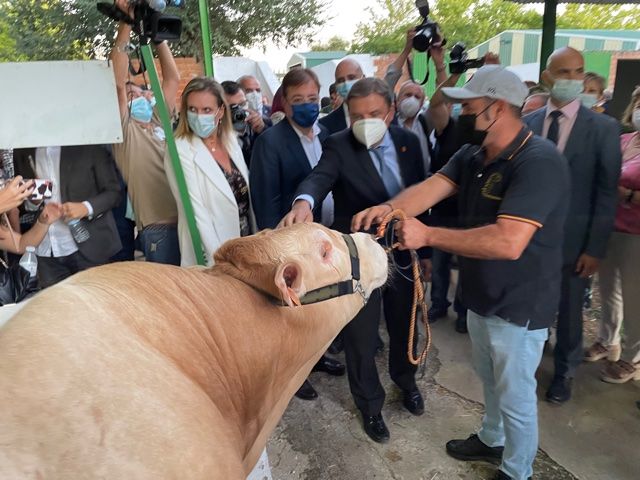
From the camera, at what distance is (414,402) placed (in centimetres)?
333

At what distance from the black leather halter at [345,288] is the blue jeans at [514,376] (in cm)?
73

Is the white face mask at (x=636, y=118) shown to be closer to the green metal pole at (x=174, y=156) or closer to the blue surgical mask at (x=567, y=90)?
the blue surgical mask at (x=567, y=90)

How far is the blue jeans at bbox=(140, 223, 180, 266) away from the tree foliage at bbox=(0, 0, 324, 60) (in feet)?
15.6

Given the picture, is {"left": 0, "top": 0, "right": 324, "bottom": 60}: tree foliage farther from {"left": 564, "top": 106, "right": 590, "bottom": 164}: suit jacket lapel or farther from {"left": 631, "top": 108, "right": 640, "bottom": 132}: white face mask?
{"left": 631, "top": 108, "right": 640, "bottom": 132}: white face mask

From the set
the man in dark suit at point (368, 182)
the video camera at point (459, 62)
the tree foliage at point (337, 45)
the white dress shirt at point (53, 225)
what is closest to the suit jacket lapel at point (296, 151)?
the man in dark suit at point (368, 182)

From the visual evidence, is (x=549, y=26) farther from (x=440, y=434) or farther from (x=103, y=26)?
(x=103, y=26)

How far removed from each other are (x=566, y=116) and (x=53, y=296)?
3.12 metres

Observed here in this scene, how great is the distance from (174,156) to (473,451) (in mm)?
2376

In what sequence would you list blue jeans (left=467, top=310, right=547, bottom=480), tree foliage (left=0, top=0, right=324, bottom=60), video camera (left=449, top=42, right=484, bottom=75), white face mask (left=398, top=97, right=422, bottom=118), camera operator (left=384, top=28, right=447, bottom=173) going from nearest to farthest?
1. blue jeans (left=467, top=310, right=547, bottom=480)
2. camera operator (left=384, top=28, right=447, bottom=173)
3. video camera (left=449, top=42, right=484, bottom=75)
4. white face mask (left=398, top=97, right=422, bottom=118)
5. tree foliage (left=0, top=0, right=324, bottom=60)

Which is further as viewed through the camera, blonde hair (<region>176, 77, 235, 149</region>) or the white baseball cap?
blonde hair (<region>176, 77, 235, 149</region>)

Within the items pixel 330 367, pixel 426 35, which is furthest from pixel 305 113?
pixel 330 367

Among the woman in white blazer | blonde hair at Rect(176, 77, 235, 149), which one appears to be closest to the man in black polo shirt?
the woman in white blazer

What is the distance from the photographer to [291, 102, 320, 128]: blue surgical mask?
3.28 metres

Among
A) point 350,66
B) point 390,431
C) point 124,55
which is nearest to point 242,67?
point 350,66
